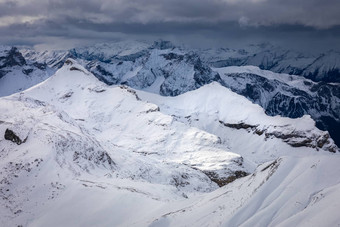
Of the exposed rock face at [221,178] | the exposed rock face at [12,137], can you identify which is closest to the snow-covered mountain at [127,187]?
the exposed rock face at [12,137]

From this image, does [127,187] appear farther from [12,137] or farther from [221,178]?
[221,178]

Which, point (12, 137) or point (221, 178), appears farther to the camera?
point (221, 178)

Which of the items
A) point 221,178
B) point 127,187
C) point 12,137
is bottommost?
point 221,178

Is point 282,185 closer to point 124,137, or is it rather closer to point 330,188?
point 330,188

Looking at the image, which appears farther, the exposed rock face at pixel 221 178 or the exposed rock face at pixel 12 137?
the exposed rock face at pixel 221 178

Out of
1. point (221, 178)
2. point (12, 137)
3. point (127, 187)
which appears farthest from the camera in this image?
point (221, 178)

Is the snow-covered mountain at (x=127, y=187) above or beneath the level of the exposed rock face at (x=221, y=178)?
above

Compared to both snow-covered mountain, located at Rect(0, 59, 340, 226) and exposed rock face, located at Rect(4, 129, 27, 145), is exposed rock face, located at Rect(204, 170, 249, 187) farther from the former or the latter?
exposed rock face, located at Rect(4, 129, 27, 145)

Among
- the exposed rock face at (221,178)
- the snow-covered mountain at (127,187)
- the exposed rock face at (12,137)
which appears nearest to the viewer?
the snow-covered mountain at (127,187)

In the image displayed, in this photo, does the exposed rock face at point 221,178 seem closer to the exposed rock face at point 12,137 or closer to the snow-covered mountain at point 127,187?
the snow-covered mountain at point 127,187

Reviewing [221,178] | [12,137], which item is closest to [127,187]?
[12,137]

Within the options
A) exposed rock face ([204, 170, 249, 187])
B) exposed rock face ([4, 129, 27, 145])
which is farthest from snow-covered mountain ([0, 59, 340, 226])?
exposed rock face ([204, 170, 249, 187])

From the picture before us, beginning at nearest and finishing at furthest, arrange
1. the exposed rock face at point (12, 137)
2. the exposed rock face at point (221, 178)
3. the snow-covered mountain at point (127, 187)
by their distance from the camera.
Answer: the snow-covered mountain at point (127, 187), the exposed rock face at point (12, 137), the exposed rock face at point (221, 178)
